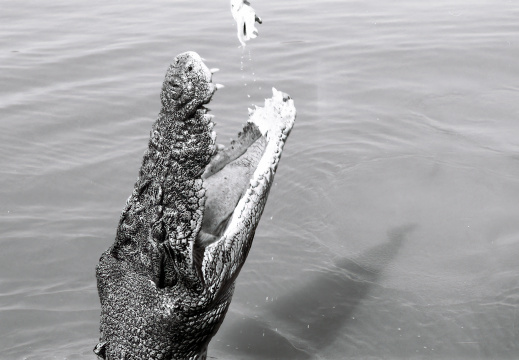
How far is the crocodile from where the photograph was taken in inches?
137

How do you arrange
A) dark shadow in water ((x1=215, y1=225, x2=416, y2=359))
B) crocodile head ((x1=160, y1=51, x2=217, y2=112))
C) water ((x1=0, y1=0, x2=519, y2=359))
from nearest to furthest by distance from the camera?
crocodile head ((x1=160, y1=51, x2=217, y2=112)) → dark shadow in water ((x1=215, y1=225, x2=416, y2=359)) → water ((x1=0, y1=0, x2=519, y2=359))

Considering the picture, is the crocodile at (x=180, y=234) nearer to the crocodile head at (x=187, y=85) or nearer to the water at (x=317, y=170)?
the crocodile head at (x=187, y=85)

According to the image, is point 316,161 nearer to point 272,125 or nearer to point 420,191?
point 420,191

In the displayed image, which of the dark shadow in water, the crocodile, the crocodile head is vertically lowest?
the dark shadow in water

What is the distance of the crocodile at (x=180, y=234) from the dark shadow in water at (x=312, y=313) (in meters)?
1.45

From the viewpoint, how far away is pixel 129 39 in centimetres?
1184

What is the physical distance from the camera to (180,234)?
355 centimetres

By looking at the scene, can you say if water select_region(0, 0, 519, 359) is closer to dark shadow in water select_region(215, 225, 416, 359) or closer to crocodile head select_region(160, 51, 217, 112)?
dark shadow in water select_region(215, 225, 416, 359)

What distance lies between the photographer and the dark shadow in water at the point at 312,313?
554cm

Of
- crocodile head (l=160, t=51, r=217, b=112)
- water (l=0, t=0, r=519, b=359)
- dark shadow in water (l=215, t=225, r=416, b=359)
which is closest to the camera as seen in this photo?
crocodile head (l=160, t=51, r=217, b=112)

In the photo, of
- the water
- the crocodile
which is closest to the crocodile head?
the crocodile

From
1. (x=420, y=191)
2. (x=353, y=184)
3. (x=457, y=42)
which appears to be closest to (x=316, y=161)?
(x=353, y=184)

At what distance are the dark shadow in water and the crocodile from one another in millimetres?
1451

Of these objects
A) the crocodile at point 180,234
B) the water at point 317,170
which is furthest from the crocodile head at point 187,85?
the water at point 317,170
